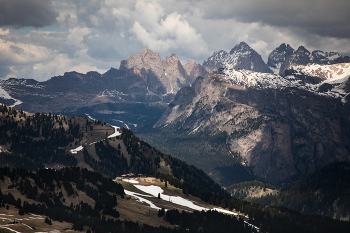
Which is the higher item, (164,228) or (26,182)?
(26,182)

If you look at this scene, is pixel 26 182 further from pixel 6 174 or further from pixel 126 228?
pixel 126 228

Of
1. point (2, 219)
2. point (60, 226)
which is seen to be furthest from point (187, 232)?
point (2, 219)

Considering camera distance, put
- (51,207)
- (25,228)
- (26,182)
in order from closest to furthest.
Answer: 1. (25,228)
2. (51,207)
3. (26,182)

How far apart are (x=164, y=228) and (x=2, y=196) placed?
8340 cm

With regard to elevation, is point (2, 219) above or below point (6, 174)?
below

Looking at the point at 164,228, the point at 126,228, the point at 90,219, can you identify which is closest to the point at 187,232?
the point at 164,228

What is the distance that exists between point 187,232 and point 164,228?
12.8m

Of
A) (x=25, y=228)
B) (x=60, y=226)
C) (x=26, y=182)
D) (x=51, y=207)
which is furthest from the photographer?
(x=26, y=182)

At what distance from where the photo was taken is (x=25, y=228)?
461ft

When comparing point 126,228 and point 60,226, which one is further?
point 126,228

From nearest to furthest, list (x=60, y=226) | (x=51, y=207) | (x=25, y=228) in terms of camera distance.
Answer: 1. (x=25, y=228)
2. (x=60, y=226)
3. (x=51, y=207)

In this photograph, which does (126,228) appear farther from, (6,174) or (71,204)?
(6,174)

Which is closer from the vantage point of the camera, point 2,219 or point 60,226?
point 2,219

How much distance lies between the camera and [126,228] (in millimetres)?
182750
